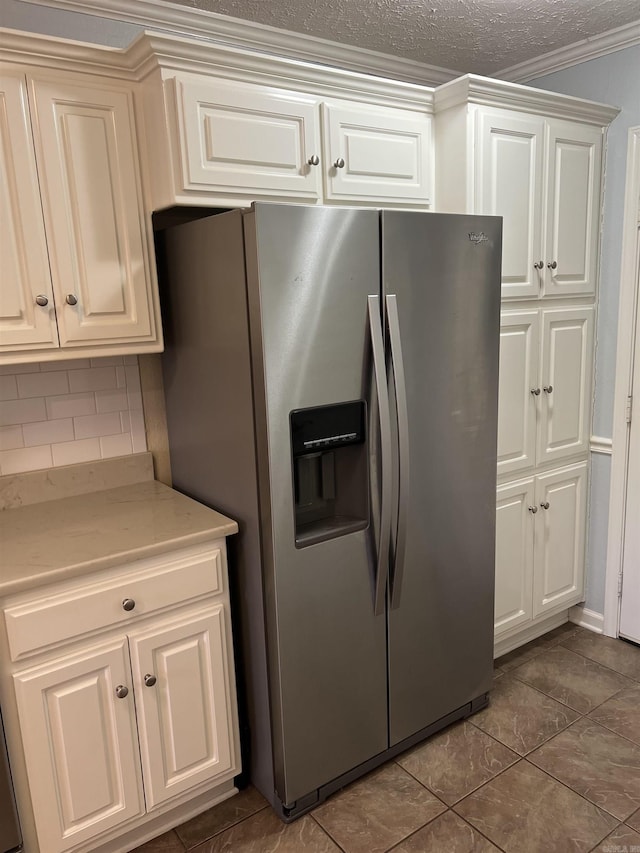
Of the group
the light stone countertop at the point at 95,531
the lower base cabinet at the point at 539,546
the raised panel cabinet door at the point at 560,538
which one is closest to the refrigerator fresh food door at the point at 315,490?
the light stone countertop at the point at 95,531

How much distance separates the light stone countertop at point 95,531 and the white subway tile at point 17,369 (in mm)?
429

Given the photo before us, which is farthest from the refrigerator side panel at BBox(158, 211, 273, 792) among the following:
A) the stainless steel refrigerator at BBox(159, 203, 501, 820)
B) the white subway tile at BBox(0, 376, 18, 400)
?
the white subway tile at BBox(0, 376, 18, 400)

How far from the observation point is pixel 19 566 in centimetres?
162

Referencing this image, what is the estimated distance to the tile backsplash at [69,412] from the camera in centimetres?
207

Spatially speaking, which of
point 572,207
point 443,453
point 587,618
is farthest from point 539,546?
point 572,207

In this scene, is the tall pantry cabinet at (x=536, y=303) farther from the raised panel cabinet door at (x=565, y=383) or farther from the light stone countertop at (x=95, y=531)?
the light stone countertop at (x=95, y=531)

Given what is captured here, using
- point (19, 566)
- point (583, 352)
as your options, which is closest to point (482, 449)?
point (583, 352)

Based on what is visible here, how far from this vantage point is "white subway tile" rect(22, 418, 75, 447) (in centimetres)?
211

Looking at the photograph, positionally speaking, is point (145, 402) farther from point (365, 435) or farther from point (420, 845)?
point (420, 845)

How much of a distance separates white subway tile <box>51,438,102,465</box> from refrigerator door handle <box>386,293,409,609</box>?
41.4 inches

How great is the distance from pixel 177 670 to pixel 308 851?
626 millimetres

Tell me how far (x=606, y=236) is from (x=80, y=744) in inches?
102

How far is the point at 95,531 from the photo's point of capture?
73.3 inches

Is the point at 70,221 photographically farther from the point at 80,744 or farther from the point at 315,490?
the point at 80,744
